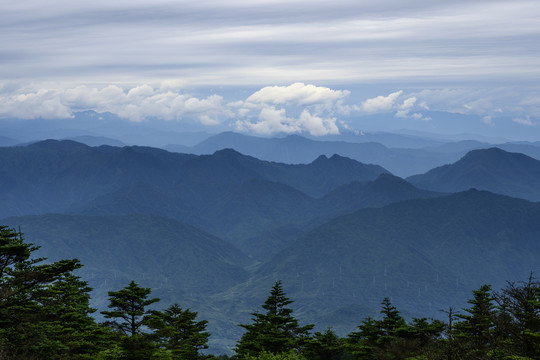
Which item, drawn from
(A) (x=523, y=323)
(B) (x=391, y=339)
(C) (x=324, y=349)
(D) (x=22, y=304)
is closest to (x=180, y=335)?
(C) (x=324, y=349)

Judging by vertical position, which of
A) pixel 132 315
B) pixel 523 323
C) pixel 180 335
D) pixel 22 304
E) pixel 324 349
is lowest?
pixel 324 349

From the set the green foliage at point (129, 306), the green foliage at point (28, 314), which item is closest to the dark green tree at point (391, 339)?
the green foliage at point (129, 306)

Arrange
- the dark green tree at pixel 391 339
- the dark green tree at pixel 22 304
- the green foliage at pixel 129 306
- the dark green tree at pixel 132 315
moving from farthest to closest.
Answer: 1. the dark green tree at pixel 391 339
2. the green foliage at pixel 129 306
3. the dark green tree at pixel 132 315
4. the dark green tree at pixel 22 304

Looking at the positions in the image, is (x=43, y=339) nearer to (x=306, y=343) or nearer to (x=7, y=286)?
(x=7, y=286)

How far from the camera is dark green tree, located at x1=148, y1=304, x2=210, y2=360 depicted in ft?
212

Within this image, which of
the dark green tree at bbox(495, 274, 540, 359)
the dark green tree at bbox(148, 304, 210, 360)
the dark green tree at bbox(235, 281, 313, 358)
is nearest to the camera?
the dark green tree at bbox(495, 274, 540, 359)

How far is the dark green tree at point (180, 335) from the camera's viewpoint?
64.6m

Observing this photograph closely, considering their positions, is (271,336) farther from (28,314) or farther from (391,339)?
(28,314)

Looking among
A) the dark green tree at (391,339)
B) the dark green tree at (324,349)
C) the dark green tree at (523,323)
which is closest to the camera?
the dark green tree at (523,323)

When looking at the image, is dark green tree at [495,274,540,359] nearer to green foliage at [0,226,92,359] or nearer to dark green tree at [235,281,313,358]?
green foliage at [0,226,92,359]

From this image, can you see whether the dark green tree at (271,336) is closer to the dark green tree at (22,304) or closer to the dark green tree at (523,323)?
the dark green tree at (22,304)

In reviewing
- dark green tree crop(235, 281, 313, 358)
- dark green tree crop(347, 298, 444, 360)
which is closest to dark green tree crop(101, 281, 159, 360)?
dark green tree crop(235, 281, 313, 358)

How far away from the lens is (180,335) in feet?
255

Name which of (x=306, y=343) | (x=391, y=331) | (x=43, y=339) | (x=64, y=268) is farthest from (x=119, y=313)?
(x=391, y=331)
